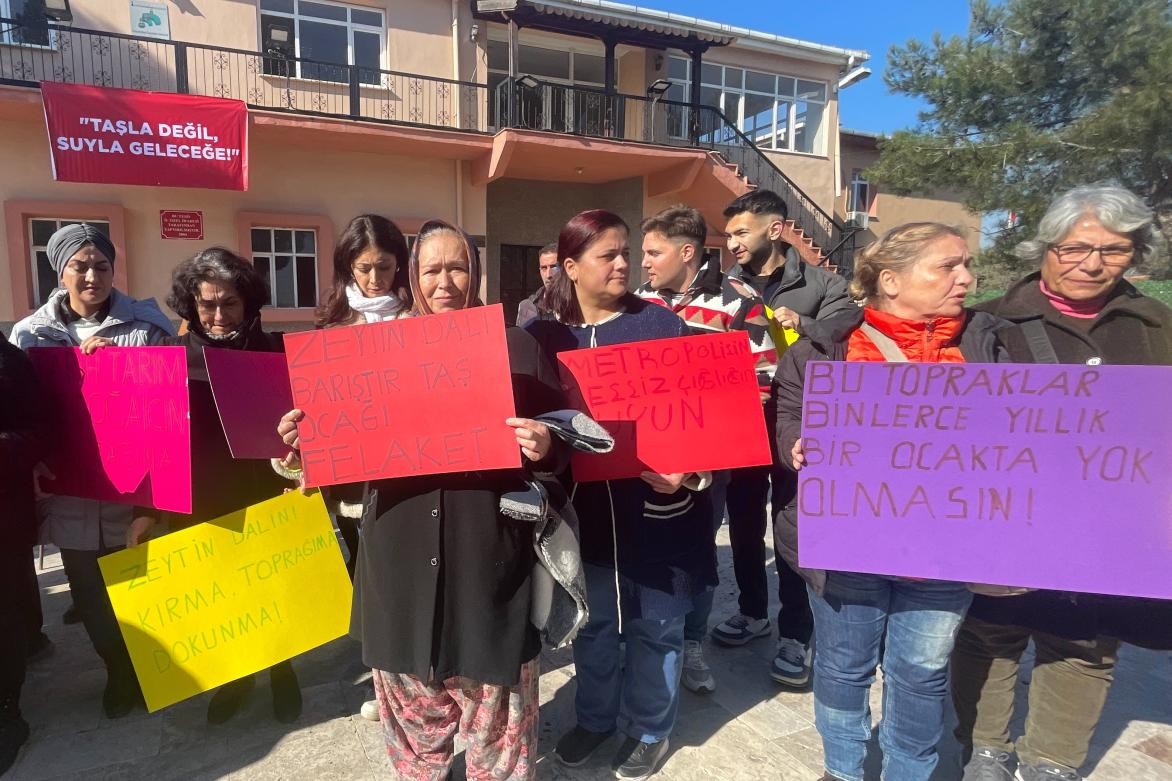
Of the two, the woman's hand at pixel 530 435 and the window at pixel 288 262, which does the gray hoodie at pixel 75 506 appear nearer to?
the woman's hand at pixel 530 435

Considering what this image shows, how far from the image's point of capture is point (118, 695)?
2.72 meters

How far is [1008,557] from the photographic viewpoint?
1.84 meters

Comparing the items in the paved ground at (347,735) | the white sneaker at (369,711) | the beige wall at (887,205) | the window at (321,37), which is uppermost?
the window at (321,37)

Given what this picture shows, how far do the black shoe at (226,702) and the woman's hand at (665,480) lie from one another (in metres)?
1.94

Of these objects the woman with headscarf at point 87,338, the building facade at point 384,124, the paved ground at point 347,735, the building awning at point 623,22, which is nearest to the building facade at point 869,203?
the building facade at point 384,124

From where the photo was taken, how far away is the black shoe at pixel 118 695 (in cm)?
271

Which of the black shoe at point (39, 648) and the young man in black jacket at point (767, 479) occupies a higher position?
the young man in black jacket at point (767, 479)

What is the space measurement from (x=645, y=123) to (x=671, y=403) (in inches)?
484

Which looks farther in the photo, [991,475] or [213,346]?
[213,346]

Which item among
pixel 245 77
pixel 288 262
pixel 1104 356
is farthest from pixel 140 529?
pixel 245 77

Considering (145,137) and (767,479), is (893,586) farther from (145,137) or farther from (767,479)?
(145,137)

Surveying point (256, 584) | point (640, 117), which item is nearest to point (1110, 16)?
point (640, 117)

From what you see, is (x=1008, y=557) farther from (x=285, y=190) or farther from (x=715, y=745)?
(x=285, y=190)

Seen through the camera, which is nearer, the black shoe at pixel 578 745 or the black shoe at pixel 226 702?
the black shoe at pixel 578 745
